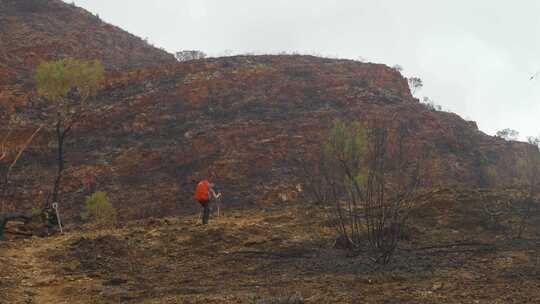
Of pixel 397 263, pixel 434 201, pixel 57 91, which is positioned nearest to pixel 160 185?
pixel 57 91

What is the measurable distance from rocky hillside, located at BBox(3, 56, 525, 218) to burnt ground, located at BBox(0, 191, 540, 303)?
983cm

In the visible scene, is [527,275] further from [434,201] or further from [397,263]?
[434,201]

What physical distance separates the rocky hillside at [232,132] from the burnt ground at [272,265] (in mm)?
9834

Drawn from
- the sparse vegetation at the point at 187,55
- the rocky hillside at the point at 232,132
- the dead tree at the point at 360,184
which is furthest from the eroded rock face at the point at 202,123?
the sparse vegetation at the point at 187,55

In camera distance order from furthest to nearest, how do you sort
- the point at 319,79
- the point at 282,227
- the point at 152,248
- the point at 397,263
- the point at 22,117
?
the point at 319,79, the point at 22,117, the point at 282,227, the point at 152,248, the point at 397,263

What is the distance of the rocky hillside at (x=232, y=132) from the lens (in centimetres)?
2253

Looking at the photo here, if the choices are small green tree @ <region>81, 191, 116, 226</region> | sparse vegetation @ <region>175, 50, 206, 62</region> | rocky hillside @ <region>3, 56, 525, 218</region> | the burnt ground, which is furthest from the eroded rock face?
the burnt ground

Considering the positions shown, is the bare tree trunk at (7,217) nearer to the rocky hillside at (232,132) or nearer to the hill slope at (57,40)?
the rocky hillside at (232,132)

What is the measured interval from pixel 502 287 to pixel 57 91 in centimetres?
1573

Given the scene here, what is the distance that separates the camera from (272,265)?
9078mm

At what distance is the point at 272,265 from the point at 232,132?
16.9 meters

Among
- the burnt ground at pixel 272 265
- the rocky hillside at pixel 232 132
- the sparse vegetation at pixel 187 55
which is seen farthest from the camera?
the sparse vegetation at pixel 187 55

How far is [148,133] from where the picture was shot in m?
25.9

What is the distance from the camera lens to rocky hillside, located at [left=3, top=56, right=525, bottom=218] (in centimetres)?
2253
